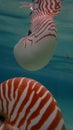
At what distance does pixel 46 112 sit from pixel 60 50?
7.12 meters

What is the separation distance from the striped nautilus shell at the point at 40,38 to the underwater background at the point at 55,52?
4.77 metres

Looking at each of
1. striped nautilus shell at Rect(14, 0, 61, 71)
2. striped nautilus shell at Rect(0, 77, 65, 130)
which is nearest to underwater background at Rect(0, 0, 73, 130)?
striped nautilus shell at Rect(14, 0, 61, 71)

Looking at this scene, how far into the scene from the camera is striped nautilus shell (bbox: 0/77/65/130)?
1399mm

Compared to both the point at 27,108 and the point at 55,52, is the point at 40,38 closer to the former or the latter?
the point at 27,108

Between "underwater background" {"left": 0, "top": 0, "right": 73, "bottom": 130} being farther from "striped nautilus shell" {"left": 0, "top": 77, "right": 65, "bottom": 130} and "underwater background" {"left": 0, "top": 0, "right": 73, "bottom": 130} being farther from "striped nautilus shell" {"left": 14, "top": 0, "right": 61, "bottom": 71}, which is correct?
"striped nautilus shell" {"left": 0, "top": 77, "right": 65, "bottom": 130}

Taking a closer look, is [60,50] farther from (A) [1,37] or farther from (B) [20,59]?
(B) [20,59]

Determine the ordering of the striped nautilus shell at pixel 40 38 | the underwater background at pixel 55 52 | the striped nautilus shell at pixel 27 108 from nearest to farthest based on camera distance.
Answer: the striped nautilus shell at pixel 27 108, the striped nautilus shell at pixel 40 38, the underwater background at pixel 55 52

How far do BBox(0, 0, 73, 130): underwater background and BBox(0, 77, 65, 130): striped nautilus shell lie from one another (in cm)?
593

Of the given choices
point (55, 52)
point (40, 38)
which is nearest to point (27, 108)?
point (40, 38)

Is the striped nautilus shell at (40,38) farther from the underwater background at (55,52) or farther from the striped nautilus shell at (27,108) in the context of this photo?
the underwater background at (55,52)

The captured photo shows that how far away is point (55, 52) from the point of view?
852 cm

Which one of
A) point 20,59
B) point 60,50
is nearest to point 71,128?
point 60,50

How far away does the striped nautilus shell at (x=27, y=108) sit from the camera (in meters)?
1.40

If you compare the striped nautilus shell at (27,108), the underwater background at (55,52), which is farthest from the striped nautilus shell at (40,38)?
the underwater background at (55,52)
